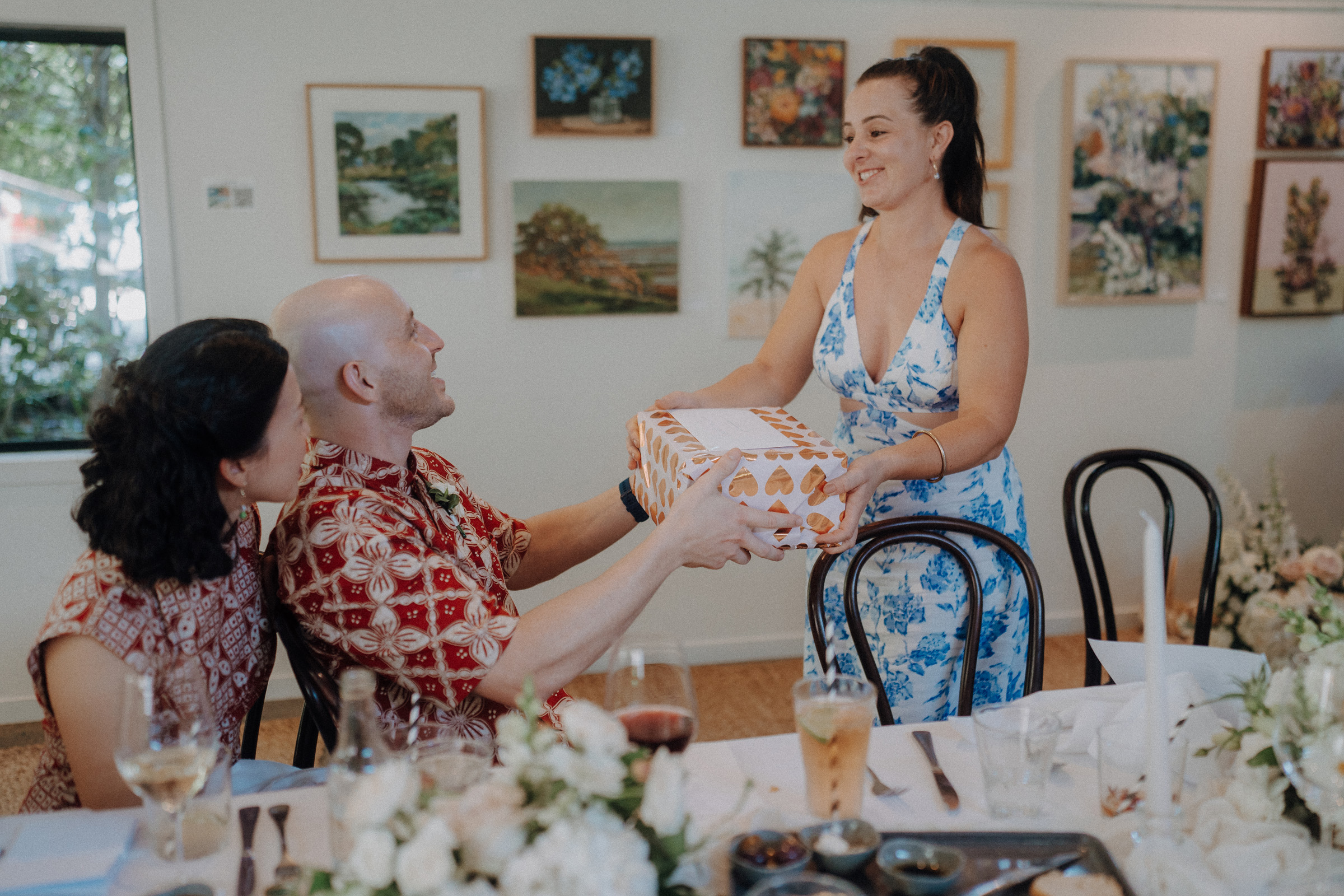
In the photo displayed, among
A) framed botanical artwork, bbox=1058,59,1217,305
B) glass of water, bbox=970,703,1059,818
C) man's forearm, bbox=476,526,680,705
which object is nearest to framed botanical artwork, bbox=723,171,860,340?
framed botanical artwork, bbox=1058,59,1217,305

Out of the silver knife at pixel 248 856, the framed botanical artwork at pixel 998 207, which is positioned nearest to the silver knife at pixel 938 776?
the silver knife at pixel 248 856

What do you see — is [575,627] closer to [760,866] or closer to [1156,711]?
[760,866]

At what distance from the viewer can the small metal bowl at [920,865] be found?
3.20ft

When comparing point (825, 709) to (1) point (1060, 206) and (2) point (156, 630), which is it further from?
(1) point (1060, 206)

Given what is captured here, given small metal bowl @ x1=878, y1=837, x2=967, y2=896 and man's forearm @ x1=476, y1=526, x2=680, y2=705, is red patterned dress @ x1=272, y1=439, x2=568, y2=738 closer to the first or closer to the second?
man's forearm @ x1=476, y1=526, x2=680, y2=705

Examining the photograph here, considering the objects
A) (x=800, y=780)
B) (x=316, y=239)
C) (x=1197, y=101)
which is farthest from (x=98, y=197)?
(x=1197, y=101)

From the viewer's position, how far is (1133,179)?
3727 mm

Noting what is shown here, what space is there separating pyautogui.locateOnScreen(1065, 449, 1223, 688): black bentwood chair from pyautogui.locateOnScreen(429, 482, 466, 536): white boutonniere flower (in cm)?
116

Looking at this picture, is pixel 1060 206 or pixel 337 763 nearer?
pixel 337 763

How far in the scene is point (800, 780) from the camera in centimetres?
126

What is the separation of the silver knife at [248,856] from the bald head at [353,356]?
593 millimetres

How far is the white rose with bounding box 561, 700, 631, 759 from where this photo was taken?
759 millimetres

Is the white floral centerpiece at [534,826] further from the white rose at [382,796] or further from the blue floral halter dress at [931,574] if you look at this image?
the blue floral halter dress at [931,574]

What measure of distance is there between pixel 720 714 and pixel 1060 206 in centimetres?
207
